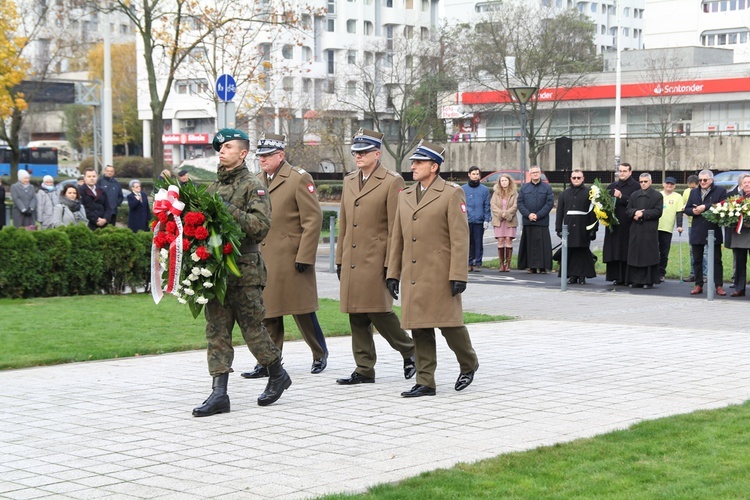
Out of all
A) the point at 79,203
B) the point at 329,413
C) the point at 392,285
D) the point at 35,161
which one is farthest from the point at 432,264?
the point at 35,161

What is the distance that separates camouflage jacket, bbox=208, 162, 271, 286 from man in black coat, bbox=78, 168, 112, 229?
12.3m

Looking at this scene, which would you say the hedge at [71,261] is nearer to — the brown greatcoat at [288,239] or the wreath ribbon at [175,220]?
the brown greatcoat at [288,239]

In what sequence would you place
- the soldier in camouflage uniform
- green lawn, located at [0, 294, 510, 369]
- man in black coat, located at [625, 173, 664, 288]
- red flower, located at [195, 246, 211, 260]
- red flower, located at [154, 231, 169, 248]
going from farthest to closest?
man in black coat, located at [625, 173, 664, 288]
green lawn, located at [0, 294, 510, 369]
the soldier in camouflage uniform
red flower, located at [154, 231, 169, 248]
red flower, located at [195, 246, 211, 260]


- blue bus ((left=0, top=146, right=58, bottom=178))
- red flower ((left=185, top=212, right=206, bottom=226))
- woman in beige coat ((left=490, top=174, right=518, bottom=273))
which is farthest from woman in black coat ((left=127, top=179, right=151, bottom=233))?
blue bus ((left=0, top=146, right=58, bottom=178))

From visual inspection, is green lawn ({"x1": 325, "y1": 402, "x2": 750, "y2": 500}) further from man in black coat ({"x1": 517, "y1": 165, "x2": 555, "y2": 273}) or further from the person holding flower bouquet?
man in black coat ({"x1": 517, "y1": 165, "x2": 555, "y2": 273})

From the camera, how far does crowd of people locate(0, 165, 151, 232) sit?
20.4 m

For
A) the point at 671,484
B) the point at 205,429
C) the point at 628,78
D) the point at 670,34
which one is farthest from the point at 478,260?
the point at 670,34

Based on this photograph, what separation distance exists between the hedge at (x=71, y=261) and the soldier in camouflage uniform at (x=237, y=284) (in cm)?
831

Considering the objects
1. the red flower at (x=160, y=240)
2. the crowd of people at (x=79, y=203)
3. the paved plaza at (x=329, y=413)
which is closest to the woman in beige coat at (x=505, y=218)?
the crowd of people at (x=79, y=203)

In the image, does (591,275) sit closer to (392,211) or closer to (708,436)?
(392,211)

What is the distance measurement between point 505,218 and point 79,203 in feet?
26.1

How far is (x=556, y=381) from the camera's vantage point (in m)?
9.77

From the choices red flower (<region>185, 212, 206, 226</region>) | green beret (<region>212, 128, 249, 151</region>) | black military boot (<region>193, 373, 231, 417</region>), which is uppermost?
green beret (<region>212, 128, 249, 151</region>)

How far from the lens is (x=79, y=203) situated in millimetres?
20516
